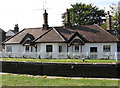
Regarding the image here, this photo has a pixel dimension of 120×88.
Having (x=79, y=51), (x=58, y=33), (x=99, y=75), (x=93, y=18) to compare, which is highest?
(x=93, y=18)

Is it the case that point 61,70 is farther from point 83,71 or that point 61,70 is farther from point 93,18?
point 93,18

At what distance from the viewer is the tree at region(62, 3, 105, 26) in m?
46.7

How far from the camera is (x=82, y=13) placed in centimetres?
4703

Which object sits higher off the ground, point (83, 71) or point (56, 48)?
point (56, 48)

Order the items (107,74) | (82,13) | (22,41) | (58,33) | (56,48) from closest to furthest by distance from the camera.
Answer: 1. (107,74)
2. (56,48)
3. (58,33)
4. (22,41)
5. (82,13)

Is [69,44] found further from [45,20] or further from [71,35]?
[45,20]

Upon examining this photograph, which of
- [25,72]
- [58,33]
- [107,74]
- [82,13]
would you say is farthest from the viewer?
[82,13]

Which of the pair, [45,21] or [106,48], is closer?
[106,48]

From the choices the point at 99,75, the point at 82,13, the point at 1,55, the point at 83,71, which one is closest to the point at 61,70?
the point at 83,71

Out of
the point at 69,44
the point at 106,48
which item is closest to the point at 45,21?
the point at 69,44

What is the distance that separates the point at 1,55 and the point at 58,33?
9.66 meters

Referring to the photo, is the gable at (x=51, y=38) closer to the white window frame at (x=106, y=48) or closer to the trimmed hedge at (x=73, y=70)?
the white window frame at (x=106, y=48)

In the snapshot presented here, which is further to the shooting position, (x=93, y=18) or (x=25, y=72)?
(x=93, y=18)

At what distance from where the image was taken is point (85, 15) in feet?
152
